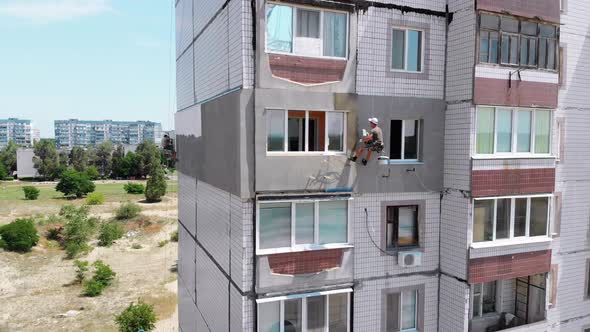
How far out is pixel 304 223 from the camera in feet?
32.7

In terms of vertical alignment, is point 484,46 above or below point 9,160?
above

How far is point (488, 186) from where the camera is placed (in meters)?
10.7

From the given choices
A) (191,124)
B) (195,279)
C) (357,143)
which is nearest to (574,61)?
(357,143)

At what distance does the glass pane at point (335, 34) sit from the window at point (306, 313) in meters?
6.16

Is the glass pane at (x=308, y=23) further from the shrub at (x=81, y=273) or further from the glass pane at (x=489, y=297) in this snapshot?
the shrub at (x=81, y=273)

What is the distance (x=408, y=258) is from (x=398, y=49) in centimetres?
575

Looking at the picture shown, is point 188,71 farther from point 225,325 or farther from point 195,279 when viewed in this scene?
point 225,325

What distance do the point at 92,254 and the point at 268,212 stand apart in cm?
4834

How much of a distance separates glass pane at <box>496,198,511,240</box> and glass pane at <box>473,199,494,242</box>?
13.5 inches

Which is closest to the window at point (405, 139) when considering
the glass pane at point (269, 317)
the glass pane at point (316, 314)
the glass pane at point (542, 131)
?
the glass pane at point (542, 131)

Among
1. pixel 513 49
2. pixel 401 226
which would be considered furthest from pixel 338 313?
pixel 513 49

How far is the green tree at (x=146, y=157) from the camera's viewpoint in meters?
103

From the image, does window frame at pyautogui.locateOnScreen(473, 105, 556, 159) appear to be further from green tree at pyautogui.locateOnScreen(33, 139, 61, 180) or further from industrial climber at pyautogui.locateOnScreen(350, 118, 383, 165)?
green tree at pyautogui.locateOnScreen(33, 139, 61, 180)

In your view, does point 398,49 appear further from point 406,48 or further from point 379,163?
point 379,163
